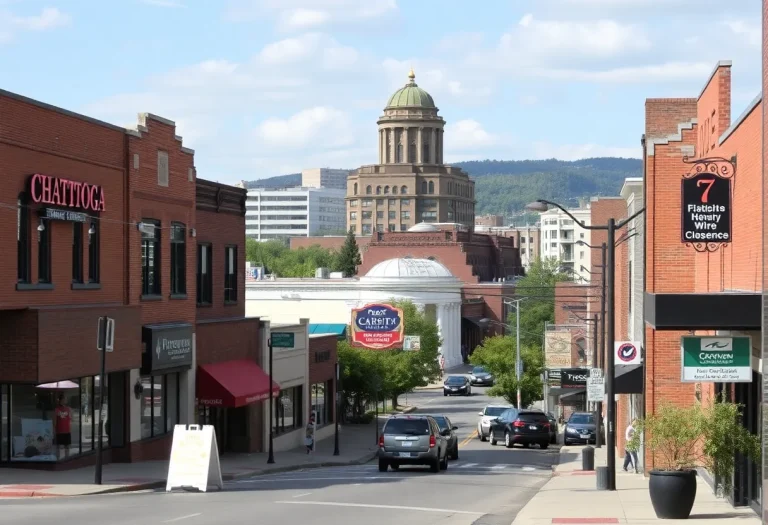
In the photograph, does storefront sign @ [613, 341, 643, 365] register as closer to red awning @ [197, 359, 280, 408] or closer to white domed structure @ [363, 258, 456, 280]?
red awning @ [197, 359, 280, 408]

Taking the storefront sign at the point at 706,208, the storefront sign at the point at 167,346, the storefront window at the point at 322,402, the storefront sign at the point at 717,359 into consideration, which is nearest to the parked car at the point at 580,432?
the storefront window at the point at 322,402

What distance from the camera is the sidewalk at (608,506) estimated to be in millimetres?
21000

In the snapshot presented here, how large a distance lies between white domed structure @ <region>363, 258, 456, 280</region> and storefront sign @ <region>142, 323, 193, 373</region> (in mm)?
79109

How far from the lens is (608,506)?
23781 millimetres

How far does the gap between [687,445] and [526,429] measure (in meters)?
30.4

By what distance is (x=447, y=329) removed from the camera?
121688mm

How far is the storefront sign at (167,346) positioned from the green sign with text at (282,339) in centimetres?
483

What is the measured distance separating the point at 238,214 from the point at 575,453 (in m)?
14.7

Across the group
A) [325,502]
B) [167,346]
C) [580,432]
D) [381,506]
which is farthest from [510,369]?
[381,506]

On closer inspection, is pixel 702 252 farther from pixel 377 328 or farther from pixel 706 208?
pixel 377 328

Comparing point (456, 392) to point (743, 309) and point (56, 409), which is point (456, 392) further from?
point (743, 309)

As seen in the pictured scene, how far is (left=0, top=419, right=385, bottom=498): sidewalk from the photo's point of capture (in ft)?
85.0

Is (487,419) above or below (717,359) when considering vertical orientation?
below

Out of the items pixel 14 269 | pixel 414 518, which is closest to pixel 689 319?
pixel 414 518
